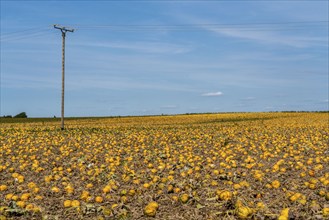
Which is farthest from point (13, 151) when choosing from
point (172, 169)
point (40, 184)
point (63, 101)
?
point (63, 101)

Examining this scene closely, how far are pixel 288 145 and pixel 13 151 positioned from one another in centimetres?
1186

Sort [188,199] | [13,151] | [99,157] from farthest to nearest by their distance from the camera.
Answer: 1. [13,151]
2. [99,157]
3. [188,199]

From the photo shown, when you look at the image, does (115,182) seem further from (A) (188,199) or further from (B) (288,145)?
(B) (288,145)

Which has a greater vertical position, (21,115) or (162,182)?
(21,115)

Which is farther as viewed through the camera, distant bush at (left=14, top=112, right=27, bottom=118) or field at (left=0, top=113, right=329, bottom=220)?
distant bush at (left=14, top=112, right=27, bottom=118)

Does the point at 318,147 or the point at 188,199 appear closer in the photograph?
the point at 188,199

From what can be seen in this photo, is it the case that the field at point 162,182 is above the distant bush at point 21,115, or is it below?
below

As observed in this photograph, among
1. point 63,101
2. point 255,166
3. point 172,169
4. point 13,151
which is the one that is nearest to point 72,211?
point 172,169

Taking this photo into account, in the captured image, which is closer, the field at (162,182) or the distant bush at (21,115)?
the field at (162,182)

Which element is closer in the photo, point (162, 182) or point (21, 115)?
point (162, 182)

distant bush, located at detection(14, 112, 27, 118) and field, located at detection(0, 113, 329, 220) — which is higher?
distant bush, located at detection(14, 112, 27, 118)

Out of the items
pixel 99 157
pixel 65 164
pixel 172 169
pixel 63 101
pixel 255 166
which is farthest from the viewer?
pixel 63 101

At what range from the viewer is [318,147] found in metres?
17.8

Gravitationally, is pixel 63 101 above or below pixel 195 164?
above
